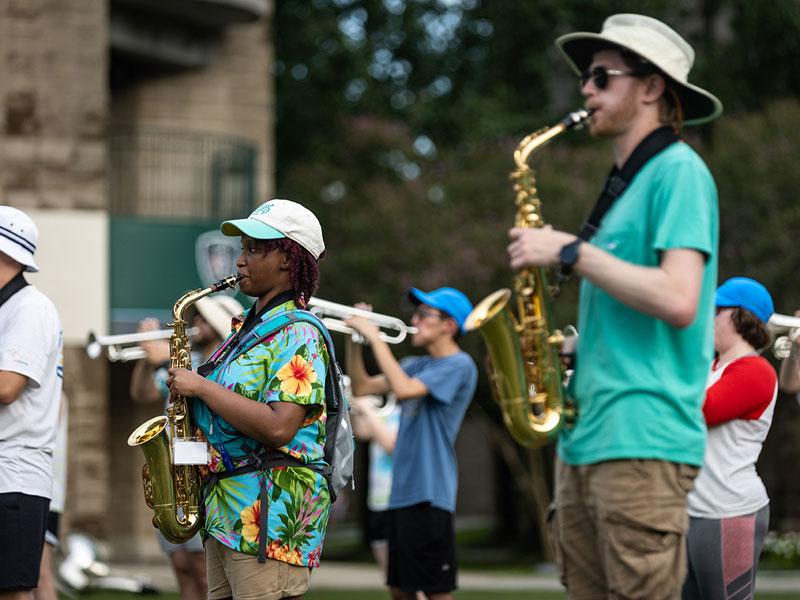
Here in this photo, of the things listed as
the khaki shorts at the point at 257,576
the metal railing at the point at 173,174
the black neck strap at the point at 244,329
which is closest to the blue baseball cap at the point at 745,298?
the black neck strap at the point at 244,329

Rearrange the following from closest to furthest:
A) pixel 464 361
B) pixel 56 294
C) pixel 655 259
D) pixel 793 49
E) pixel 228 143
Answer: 1. pixel 655 259
2. pixel 464 361
3. pixel 56 294
4. pixel 228 143
5. pixel 793 49

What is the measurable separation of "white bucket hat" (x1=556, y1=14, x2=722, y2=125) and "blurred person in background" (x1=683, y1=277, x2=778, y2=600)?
6.31ft

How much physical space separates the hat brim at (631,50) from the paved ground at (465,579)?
38.0 ft

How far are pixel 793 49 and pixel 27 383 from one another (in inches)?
884

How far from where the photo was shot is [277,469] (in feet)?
16.9

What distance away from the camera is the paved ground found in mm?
16109

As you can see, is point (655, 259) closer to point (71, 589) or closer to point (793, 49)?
point (71, 589)

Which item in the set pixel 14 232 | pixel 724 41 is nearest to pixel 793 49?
pixel 724 41

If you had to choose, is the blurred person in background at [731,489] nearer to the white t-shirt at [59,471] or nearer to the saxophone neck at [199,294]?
the saxophone neck at [199,294]

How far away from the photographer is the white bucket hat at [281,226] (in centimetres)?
529

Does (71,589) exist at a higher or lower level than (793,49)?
lower

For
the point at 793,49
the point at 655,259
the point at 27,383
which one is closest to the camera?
the point at 655,259

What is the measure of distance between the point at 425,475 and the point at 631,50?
456cm

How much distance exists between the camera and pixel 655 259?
4379 mm
